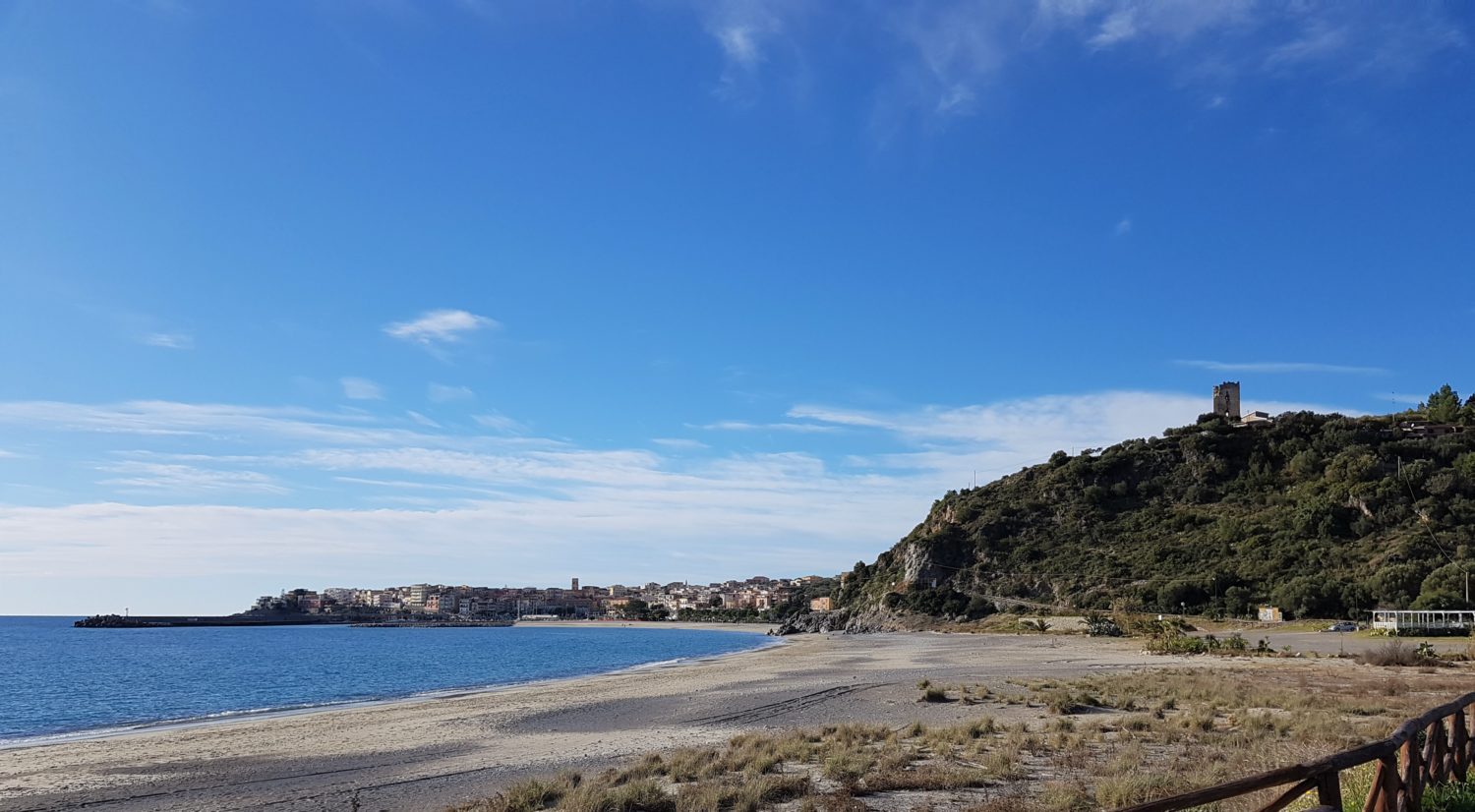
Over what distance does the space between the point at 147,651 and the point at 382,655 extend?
27.7 metres

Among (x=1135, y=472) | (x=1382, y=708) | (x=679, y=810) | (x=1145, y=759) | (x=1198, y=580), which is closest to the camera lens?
(x=679, y=810)

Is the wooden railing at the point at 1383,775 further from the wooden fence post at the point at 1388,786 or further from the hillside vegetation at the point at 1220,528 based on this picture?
the hillside vegetation at the point at 1220,528

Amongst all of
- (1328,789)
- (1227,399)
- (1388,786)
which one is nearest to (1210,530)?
(1227,399)

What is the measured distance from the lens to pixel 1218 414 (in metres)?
119

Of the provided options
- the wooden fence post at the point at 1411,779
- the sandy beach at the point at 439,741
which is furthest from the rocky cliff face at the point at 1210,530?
the wooden fence post at the point at 1411,779

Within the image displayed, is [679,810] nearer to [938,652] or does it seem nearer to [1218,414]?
[938,652]

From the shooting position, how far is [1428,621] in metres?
46.0

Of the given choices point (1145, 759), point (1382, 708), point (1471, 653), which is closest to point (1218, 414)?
point (1471, 653)

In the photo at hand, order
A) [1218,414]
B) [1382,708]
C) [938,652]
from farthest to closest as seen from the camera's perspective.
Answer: [1218,414] → [938,652] → [1382,708]

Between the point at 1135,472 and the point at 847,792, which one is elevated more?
the point at 1135,472

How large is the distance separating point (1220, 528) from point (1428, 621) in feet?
106

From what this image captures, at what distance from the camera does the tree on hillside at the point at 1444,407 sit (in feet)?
349

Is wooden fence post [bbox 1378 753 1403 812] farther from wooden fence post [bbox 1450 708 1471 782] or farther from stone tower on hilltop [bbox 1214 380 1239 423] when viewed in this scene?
stone tower on hilltop [bbox 1214 380 1239 423]

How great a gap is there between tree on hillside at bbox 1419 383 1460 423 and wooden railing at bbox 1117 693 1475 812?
119310mm
